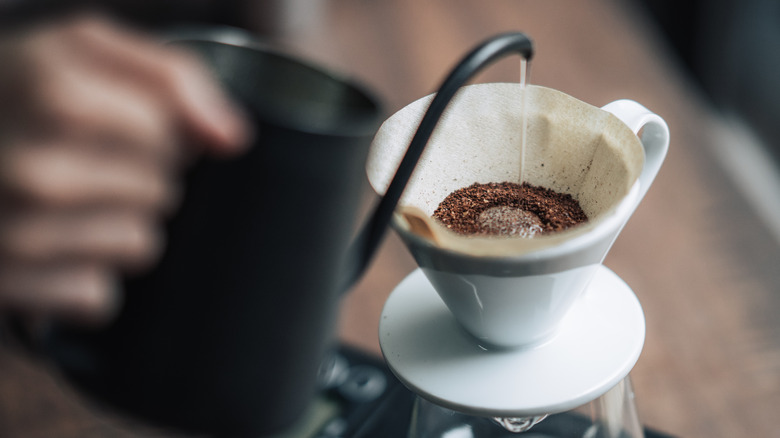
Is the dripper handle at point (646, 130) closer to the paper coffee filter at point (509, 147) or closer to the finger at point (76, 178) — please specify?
the paper coffee filter at point (509, 147)

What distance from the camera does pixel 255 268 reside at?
0.19m

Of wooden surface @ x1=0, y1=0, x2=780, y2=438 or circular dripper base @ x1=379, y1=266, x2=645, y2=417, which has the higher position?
circular dripper base @ x1=379, y1=266, x2=645, y2=417

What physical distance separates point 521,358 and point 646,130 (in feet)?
0.30

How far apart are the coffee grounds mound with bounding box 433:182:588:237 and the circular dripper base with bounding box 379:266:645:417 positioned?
1.9 inches

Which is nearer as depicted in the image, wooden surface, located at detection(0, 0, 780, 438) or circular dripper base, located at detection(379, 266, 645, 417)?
circular dripper base, located at detection(379, 266, 645, 417)

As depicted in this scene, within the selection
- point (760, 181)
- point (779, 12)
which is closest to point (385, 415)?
point (760, 181)

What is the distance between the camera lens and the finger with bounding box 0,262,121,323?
200 millimetres

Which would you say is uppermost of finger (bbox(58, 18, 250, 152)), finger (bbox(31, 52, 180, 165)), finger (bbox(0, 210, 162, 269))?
finger (bbox(58, 18, 250, 152))

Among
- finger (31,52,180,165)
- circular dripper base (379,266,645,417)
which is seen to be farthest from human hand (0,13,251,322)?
circular dripper base (379,266,645,417)

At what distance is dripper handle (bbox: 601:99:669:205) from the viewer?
0.76ft

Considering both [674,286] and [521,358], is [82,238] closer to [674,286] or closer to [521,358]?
[521,358]

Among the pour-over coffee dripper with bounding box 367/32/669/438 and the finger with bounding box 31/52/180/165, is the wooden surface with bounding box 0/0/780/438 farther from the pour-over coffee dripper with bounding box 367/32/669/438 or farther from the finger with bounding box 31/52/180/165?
the finger with bounding box 31/52/180/165

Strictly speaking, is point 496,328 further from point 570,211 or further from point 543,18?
point 543,18

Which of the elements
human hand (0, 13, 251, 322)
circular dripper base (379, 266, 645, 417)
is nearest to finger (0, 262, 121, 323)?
human hand (0, 13, 251, 322)
